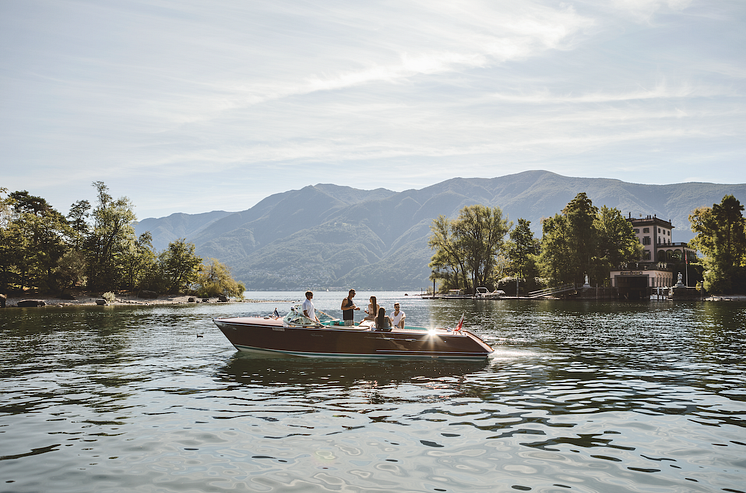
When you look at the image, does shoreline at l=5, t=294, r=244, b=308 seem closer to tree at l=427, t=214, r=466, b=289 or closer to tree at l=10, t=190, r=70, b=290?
tree at l=10, t=190, r=70, b=290

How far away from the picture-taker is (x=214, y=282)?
318ft

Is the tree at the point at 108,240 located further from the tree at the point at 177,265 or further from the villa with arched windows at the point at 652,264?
the villa with arched windows at the point at 652,264

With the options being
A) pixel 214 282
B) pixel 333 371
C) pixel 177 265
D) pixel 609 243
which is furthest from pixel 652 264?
pixel 333 371

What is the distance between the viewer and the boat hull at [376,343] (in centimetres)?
1791

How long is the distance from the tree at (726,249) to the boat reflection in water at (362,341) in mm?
77222

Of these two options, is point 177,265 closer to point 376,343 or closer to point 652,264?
point 376,343

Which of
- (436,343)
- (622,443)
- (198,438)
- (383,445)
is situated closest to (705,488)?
(622,443)

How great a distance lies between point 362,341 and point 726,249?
8088 cm

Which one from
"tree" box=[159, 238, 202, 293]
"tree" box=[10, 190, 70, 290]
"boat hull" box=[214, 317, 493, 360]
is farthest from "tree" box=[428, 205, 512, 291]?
"boat hull" box=[214, 317, 493, 360]

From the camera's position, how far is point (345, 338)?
59.7 ft

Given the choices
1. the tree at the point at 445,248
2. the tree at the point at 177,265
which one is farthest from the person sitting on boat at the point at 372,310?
the tree at the point at 445,248

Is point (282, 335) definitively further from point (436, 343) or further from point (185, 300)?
point (185, 300)

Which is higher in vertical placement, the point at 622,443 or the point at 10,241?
the point at 10,241

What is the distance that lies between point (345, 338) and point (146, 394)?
718 cm
